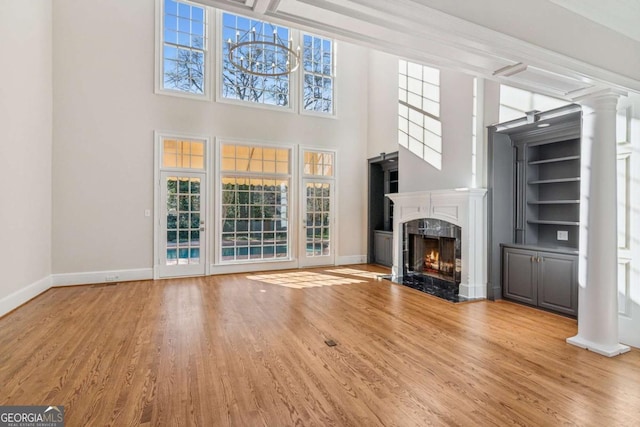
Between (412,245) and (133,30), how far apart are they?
260 inches

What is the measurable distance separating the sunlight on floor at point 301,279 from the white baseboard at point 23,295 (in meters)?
3.24

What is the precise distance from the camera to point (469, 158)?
202 inches

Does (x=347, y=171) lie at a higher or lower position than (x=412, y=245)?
higher

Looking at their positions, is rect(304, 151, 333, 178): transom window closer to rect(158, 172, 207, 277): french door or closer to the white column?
rect(158, 172, 207, 277): french door

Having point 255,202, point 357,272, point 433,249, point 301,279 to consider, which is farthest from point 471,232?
point 255,202

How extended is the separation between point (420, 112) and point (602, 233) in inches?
149

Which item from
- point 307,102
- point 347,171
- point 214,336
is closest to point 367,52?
point 307,102

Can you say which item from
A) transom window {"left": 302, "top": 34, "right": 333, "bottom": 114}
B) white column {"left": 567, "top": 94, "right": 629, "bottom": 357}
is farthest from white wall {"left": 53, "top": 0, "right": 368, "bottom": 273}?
white column {"left": 567, "top": 94, "right": 629, "bottom": 357}

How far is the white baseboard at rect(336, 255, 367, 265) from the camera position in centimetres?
799

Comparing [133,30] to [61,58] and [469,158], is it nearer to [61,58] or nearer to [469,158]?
[61,58]

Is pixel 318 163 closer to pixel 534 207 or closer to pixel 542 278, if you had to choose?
pixel 534 207

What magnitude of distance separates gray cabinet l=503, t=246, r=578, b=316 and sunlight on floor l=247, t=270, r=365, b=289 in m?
2.45

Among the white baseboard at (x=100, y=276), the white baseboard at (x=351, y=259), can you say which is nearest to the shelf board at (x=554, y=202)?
the white baseboard at (x=351, y=259)

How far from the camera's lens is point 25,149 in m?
4.61
